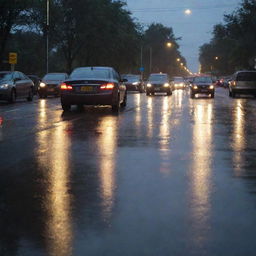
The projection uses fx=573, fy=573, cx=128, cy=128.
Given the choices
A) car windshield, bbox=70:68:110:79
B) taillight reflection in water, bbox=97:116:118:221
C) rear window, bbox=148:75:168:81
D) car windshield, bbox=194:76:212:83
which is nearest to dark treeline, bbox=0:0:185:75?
rear window, bbox=148:75:168:81

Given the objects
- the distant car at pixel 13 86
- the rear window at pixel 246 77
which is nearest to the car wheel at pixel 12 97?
the distant car at pixel 13 86

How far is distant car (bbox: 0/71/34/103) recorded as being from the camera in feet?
85.5

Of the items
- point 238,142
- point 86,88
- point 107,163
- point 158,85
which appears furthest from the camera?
point 158,85

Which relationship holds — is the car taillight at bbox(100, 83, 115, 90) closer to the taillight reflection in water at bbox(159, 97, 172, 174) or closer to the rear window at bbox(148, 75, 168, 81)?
the taillight reflection in water at bbox(159, 97, 172, 174)

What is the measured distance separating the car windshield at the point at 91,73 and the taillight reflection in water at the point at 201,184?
7.48 m

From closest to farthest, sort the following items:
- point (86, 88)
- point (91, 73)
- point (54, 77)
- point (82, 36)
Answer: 1. point (86, 88)
2. point (91, 73)
3. point (54, 77)
4. point (82, 36)

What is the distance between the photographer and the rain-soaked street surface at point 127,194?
4.57 m

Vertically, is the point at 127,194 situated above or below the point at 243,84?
below

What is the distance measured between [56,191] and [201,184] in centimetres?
174

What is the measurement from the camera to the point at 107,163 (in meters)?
8.38

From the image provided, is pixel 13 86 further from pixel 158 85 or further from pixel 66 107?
pixel 158 85

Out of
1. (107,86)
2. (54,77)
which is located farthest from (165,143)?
(54,77)

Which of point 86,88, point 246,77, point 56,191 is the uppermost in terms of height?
point 246,77

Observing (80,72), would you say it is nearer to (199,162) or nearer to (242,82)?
(199,162)
